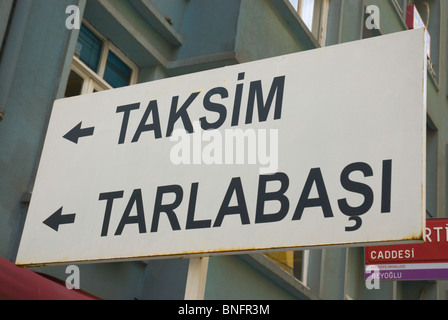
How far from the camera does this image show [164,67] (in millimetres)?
8766

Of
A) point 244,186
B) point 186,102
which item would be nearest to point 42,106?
point 186,102

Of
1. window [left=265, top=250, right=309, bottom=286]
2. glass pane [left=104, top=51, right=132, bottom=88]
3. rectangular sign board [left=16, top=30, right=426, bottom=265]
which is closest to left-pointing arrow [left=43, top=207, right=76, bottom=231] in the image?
rectangular sign board [left=16, top=30, right=426, bottom=265]

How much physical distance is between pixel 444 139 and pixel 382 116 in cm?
1483

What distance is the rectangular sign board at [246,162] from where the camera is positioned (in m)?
2.95

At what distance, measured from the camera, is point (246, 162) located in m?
3.31

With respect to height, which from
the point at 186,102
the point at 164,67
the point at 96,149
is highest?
the point at 164,67

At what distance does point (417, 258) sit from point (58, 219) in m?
5.55

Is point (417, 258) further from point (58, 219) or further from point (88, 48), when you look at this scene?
point (58, 219)

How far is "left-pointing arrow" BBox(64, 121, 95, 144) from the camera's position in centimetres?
373

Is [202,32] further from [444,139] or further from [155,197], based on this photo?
[444,139]

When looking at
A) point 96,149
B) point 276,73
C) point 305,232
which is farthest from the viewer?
point 96,149

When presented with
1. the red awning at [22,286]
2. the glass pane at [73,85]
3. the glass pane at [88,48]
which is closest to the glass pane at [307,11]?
the glass pane at [88,48]

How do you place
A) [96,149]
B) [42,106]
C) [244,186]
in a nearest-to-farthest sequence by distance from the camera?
1. [244,186]
2. [96,149]
3. [42,106]

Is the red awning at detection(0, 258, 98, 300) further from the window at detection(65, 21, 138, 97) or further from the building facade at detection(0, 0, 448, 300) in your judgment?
the window at detection(65, 21, 138, 97)
